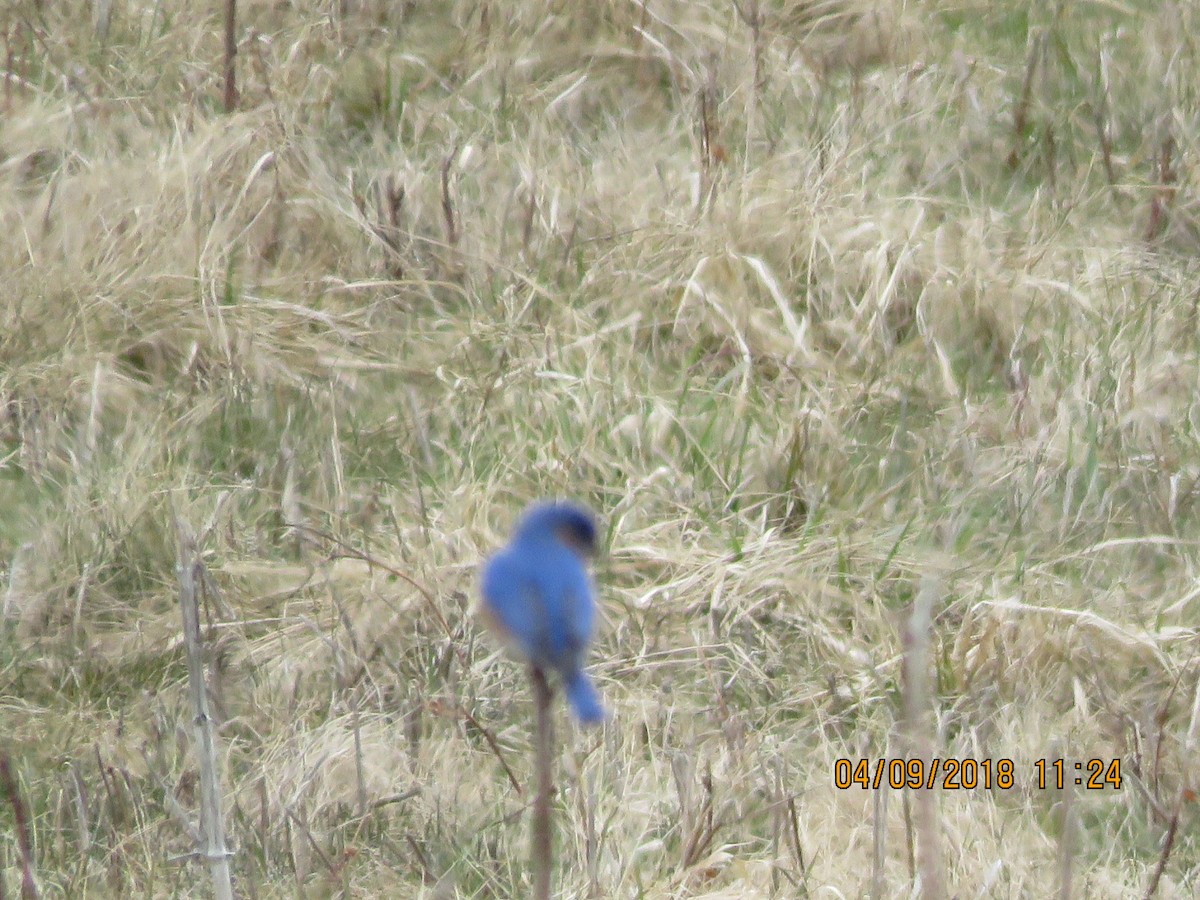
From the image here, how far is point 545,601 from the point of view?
64cm

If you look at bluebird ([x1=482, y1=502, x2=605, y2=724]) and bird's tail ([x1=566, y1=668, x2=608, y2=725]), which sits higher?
bluebird ([x1=482, y1=502, x2=605, y2=724])

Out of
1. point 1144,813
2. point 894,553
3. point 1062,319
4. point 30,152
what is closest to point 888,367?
point 1062,319

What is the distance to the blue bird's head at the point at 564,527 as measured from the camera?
664 mm

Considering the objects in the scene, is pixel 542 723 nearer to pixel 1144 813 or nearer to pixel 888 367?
pixel 1144 813

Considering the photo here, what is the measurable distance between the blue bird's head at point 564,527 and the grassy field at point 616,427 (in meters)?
1.16

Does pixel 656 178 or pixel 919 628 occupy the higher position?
pixel 919 628

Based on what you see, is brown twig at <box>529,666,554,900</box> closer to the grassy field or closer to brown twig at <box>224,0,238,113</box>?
the grassy field

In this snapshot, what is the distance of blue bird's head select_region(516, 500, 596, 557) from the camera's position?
2.18 ft

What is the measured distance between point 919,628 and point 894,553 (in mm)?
1916

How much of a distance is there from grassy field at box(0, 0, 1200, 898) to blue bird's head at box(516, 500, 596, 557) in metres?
1.16

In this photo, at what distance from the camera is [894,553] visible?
2742 mm
